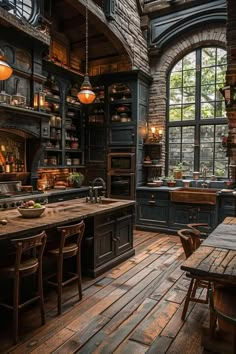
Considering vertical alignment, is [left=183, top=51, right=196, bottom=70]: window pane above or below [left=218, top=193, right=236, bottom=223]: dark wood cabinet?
above

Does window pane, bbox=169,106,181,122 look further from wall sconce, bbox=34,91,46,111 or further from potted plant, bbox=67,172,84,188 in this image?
wall sconce, bbox=34,91,46,111

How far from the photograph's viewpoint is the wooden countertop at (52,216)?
8.21ft

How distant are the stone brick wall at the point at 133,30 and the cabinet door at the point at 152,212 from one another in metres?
3.11

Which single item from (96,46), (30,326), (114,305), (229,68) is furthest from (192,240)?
(96,46)

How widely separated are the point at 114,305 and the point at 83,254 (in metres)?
0.94

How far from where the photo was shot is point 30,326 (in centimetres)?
256

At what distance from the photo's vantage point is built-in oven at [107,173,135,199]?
21.1 feet

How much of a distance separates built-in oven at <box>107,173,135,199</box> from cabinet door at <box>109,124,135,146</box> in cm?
73

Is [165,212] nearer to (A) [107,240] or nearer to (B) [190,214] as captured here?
(B) [190,214]

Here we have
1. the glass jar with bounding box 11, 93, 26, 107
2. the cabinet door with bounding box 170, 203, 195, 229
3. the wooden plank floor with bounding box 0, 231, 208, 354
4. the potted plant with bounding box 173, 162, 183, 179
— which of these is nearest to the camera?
the wooden plank floor with bounding box 0, 231, 208, 354

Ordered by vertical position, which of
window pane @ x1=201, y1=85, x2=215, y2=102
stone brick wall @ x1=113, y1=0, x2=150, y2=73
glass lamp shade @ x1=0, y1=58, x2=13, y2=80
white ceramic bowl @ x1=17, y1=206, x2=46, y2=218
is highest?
stone brick wall @ x1=113, y1=0, x2=150, y2=73

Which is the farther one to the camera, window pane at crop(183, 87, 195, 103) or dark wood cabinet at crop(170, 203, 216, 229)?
window pane at crop(183, 87, 195, 103)

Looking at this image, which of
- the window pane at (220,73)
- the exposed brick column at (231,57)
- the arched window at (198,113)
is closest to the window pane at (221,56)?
the arched window at (198,113)

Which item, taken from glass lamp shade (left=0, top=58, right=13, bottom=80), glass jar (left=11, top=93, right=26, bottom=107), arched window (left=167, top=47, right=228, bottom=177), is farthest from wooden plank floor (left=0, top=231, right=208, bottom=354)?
arched window (left=167, top=47, right=228, bottom=177)
